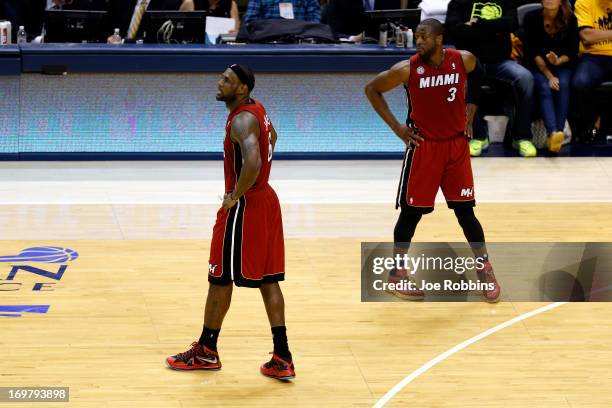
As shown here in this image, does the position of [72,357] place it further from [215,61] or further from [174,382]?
[215,61]

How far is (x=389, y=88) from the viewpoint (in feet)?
26.3

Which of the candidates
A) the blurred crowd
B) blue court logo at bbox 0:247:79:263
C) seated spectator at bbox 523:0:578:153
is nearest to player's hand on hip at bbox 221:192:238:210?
blue court logo at bbox 0:247:79:263

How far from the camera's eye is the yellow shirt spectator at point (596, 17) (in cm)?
1249

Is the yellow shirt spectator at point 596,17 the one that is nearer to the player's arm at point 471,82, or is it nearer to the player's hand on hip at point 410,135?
the player's arm at point 471,82

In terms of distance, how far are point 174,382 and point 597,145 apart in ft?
23.6

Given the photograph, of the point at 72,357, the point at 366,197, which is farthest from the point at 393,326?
the point at 366,197

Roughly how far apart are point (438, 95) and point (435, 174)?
0.50 m

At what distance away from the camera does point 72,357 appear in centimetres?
696

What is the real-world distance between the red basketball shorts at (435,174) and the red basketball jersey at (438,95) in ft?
0.26

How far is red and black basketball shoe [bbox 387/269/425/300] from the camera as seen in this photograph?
8.16 metres

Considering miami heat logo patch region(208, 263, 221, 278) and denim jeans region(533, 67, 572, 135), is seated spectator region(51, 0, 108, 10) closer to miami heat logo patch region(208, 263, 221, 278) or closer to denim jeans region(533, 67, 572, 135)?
denim jeans region(533, 67, 572, 135)

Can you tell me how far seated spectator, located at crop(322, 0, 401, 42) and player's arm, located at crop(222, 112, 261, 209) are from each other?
647cm

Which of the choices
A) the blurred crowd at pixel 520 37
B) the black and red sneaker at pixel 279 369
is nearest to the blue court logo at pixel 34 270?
the black and red sneaker at pixel 279 369

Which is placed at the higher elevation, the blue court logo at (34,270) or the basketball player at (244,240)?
the basketball player at (244,240)
